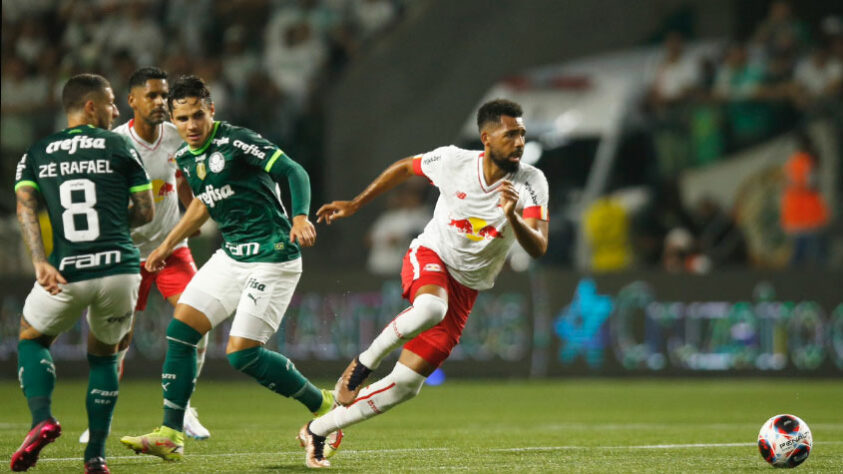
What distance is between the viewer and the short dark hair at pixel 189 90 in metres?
7.46

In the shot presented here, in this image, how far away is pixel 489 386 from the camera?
1455 centimetres

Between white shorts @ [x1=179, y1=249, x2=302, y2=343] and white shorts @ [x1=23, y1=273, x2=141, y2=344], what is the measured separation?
0.75 metres

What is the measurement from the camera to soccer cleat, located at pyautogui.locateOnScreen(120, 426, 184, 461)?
277 inches

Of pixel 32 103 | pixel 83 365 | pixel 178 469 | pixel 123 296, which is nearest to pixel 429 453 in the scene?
pixel 178 469

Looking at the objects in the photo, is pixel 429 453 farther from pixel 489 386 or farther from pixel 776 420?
pixel 489 386

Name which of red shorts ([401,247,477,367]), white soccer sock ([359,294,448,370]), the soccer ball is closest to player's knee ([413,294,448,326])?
white soccer sock ([359,294,448,370])

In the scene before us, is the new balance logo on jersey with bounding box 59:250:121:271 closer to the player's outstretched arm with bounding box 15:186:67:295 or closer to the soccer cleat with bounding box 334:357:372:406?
the player's outstretched arm with bounding box 15:186:67:295

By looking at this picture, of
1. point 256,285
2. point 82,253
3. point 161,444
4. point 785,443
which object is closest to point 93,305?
point 82,253

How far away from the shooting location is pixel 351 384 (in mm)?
7422

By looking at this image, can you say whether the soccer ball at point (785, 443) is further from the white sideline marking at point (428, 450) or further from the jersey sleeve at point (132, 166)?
the jersey sleeve at point (132, 166)

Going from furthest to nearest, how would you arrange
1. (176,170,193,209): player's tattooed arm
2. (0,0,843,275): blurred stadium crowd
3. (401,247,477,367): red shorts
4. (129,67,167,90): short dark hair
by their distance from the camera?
1. (0,0,843,275): blurred stadium crowd
2. (176,170,193,209): player's tattooed arm
3. (129,67,167,90): short dark hair
4. (401,247,477,367): red shorts

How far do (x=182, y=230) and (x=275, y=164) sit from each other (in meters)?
0.84

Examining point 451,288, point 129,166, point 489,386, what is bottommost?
point 489,386

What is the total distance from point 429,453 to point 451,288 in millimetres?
979
